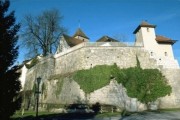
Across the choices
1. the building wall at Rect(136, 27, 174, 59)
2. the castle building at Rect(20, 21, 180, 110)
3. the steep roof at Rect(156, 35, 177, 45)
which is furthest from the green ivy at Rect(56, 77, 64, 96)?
the steep roof at Rect(156, 35, 177, 45)

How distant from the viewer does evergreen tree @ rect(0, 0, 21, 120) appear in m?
10.4

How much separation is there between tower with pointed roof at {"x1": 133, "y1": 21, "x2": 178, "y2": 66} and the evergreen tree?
19668mm

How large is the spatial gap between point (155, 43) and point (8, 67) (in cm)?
2222

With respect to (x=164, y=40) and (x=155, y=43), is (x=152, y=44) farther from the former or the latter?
(x=164, y=40)

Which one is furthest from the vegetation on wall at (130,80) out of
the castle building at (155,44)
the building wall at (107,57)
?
the castle building at (155,44)

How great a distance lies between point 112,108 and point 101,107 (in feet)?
3.88

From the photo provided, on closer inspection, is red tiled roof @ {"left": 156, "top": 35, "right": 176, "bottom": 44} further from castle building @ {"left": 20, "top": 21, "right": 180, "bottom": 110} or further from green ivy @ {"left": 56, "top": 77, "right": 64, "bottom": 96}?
green ivy @ {"left": 56, "top": 77, "right": 64, "bottom": 96}

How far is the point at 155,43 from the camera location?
28.7 m

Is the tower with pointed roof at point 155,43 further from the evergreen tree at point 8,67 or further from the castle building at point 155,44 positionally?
the evergreen tree at point 8,67

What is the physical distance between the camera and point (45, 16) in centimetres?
3497

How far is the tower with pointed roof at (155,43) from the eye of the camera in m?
28.0

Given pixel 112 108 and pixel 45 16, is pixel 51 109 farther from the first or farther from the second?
pixel 45 16

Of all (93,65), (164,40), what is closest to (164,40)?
(164,40)

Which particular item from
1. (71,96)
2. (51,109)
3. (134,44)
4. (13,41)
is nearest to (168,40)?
(134,44)
